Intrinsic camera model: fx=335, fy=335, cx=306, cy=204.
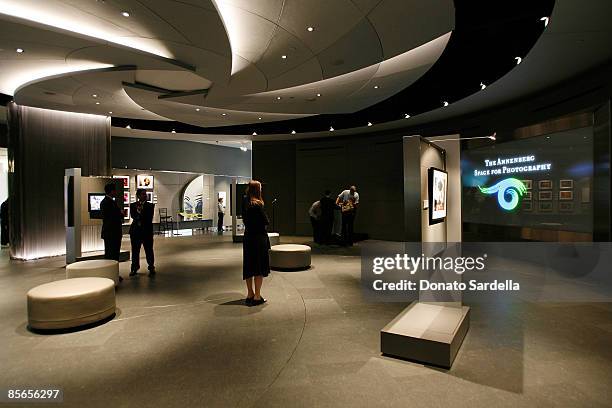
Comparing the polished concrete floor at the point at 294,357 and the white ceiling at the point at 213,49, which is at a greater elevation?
the white ceiling at the point at 213,49

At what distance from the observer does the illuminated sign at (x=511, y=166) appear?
827 centimetres

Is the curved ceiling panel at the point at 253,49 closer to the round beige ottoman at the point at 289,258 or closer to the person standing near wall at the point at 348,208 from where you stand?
the person standing near wall at the point at 348,208

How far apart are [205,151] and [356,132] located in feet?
26.0

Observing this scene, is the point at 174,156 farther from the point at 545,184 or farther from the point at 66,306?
the point at 545,184

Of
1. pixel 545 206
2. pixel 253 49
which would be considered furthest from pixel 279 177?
pixel 545 206

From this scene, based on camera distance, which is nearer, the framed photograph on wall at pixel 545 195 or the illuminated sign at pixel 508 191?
the framed photograph on wall at pixel 545 195

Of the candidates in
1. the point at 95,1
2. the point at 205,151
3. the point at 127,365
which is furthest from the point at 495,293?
the point at 205,151

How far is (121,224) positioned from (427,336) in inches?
223

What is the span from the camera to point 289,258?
7.13m

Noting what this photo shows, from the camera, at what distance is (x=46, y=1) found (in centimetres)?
409

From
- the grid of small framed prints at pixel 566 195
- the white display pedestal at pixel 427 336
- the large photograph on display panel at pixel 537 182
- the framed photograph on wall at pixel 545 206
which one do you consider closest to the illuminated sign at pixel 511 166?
the large photograph on display panel at pixel 537 182

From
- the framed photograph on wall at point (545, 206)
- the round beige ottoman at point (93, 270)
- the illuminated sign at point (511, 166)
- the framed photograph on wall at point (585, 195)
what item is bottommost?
the round beige ottoman at point (93, 270)

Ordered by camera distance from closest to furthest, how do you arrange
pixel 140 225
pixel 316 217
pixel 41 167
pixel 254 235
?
pixel 254 235 → pixel 140 225 → pixel 41 167 → pixel 316 217

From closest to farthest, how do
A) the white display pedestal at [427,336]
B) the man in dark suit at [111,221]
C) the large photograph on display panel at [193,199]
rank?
the white display pedestal at [427,336], the man in dark suit at [111,221], the large photograph on display panel at [193,199]
